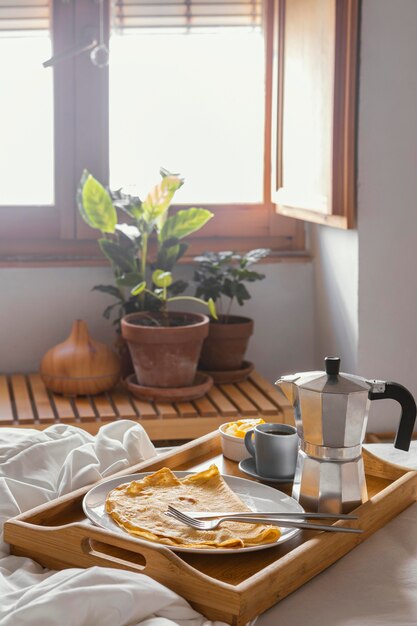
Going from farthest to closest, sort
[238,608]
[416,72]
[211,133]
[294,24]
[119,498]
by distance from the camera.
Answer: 1. [211,133]
2. [294,24]
3. [416,72]
4. [119,498]
5. [238,608]

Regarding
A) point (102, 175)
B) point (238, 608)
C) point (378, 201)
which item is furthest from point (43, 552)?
point (102, 175)

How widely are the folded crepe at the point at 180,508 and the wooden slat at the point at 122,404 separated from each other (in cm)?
129

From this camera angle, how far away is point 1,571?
46.5 inches

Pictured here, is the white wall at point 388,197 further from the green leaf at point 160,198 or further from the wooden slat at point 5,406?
the wooden slat at point 5,406

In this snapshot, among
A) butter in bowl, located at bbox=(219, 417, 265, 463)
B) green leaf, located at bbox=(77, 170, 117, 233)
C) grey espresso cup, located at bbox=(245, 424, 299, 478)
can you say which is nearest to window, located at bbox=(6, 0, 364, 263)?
green leaf, located at bbox=(77, 170, 117, 233)

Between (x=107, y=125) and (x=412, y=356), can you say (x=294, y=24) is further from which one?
(x=412, y=356)

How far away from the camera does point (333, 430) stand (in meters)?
1.30

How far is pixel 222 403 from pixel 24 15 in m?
1.40

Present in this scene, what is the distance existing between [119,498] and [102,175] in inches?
77.8

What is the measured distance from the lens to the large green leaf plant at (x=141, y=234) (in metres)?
2.83

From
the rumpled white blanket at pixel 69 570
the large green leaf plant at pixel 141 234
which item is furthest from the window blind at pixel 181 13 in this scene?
the rumpled white blanket at pixel 69 570

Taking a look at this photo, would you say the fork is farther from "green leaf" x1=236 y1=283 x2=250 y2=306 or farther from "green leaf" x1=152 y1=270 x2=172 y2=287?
"green leaf" x1=236 y1=283 x2=250 y2=306

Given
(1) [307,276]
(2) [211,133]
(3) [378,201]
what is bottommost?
(1) [307,276]

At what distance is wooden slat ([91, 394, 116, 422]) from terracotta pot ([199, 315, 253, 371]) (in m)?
0.37
